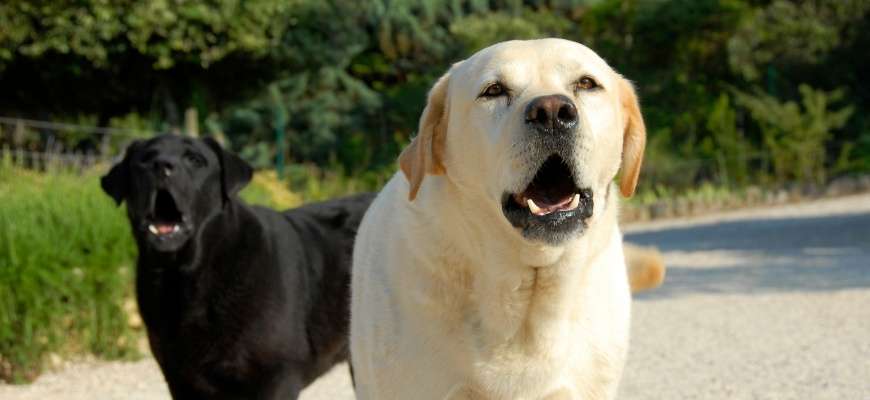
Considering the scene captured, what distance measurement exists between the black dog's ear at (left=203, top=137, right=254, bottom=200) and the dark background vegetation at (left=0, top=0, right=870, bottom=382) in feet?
38.3

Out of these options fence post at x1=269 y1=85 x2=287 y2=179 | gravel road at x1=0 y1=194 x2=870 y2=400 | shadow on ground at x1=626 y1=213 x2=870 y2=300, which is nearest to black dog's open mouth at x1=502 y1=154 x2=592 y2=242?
gravel road at x1=0 y1=194 x2=870 y2=400

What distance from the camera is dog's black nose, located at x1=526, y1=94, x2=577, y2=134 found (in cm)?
289

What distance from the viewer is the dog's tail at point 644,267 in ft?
14.1

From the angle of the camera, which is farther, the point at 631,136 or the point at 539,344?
the point at 631,136

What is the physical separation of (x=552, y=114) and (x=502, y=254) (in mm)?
453

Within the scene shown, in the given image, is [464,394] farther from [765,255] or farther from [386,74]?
[386,74]

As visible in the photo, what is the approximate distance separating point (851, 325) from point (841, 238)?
6299 millimetres

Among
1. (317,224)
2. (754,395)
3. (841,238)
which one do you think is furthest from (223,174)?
(841,238)

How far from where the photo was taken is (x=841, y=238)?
13805mm

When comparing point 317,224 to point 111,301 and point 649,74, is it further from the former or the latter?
point 649,74

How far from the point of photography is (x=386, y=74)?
72.9ft

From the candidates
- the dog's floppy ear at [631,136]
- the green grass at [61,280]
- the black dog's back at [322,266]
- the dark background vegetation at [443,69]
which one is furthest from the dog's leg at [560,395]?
the dark background vegetation at [443,69]

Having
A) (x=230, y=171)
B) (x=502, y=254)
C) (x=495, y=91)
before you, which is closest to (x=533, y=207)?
(x=502, y=254)

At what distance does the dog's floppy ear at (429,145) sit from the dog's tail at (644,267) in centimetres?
135
